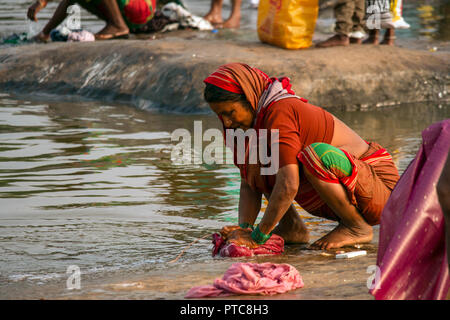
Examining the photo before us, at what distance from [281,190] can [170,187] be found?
Answer: 5.64ft

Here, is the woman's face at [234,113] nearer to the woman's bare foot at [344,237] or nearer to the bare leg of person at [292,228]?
the bare leg of person at [292,228]

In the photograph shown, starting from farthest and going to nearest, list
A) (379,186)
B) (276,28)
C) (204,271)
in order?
(276,28)
(379,186)
(204,271)

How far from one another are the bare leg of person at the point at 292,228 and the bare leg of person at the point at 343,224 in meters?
0.14

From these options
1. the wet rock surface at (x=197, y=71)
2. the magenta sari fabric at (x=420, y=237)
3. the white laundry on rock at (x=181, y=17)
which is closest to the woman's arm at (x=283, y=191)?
the magenta sari fabric at (x=420, y=237)

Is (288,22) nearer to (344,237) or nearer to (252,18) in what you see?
(344,237)

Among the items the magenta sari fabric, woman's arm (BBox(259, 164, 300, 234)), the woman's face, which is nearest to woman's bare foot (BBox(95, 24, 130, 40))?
the woman's face

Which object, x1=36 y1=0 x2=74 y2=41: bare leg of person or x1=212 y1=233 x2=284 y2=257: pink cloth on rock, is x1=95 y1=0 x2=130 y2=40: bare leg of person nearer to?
x1=36 y1=0 x2=74 y2=41: bare leg of person

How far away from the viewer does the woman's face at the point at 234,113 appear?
11.6 ft

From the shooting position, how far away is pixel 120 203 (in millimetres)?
4688
